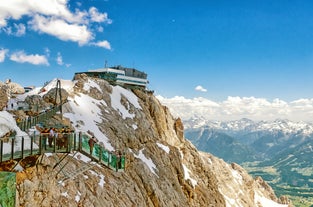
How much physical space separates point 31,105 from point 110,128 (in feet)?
45.9

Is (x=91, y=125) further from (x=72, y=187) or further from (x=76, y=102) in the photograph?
(x=72, y=187)

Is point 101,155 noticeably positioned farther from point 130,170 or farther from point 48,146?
point 130,170

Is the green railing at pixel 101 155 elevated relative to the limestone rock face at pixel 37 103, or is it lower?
lower

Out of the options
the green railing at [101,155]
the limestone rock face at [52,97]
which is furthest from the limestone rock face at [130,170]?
the green railing at [101,155]

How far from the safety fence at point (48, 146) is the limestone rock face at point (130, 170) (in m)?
4.14

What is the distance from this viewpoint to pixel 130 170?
54562mm

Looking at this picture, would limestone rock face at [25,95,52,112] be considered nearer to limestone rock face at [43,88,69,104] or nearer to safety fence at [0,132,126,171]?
limestone rock face at [43,88,69,104]

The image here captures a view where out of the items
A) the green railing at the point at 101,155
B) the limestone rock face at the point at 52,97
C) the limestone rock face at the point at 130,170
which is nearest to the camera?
the green railing at the point at 101,155

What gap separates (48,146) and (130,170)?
101 ft

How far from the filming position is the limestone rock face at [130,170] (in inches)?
1334

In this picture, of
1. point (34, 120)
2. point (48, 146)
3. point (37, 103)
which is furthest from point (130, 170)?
point (48, 146)

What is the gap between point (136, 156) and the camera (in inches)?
2376

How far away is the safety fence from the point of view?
69.4 ft

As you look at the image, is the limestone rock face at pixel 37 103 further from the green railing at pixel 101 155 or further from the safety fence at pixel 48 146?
the safety fence at pixel 48 146
